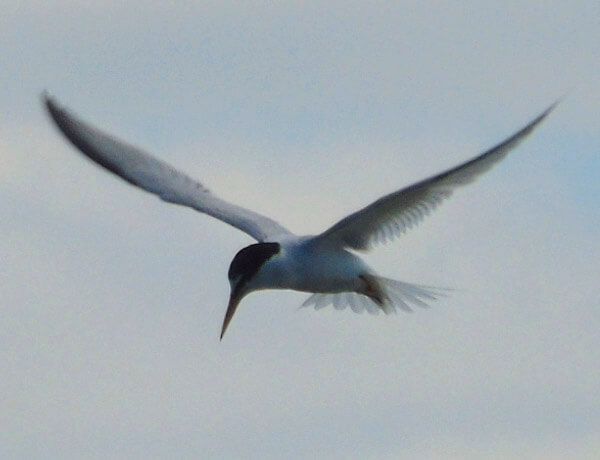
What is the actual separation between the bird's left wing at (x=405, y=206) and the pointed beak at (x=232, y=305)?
0.66 meters

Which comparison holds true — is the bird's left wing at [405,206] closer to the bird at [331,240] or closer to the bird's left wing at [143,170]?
the bird at [331,240]

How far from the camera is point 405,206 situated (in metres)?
11.2

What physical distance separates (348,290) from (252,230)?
1.05 metres

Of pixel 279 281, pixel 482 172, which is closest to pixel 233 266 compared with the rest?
pixel 279 281

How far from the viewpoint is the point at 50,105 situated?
42.7 ft

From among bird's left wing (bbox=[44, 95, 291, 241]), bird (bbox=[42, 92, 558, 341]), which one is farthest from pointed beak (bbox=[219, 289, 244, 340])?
bird's left wing (bbox=[44, 95, 291, 241])

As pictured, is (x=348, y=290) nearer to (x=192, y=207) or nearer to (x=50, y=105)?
(x=192, y=207)

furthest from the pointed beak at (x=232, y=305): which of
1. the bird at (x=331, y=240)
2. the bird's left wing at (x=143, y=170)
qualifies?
the bird's left wing at (x=143, y=170)

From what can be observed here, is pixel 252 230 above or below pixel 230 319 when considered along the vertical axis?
above

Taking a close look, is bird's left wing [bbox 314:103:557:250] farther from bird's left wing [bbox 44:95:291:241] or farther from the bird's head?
bird's left wing [bbox 44:95:291:241]

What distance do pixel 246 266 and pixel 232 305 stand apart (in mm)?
408

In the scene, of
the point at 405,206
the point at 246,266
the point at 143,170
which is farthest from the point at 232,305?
the point at 143,170

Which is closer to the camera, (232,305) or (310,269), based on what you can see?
(310,269)

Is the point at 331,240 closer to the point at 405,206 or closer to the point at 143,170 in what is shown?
the point at 405,206
